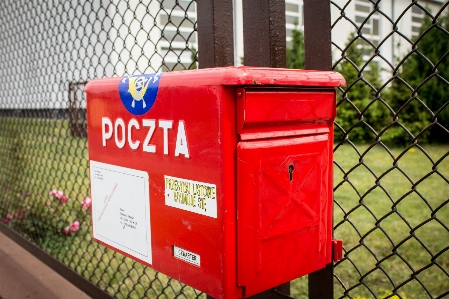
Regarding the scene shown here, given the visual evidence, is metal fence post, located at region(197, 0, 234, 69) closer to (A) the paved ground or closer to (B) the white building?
(B) the white building

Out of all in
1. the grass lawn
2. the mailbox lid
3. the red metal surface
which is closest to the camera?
the mailbox lid

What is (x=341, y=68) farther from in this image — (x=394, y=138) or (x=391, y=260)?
(x=391, y=260)

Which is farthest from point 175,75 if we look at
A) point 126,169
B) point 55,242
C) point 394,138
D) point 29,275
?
point 394,138

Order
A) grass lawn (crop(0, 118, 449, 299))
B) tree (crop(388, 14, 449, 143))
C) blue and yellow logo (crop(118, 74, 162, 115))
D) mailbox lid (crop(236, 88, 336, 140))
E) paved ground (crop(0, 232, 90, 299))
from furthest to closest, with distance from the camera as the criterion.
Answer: tree (crop(388, 14, 449, 143)) → grass lawn (crop(0, 118, 449, 299)) → paved ground (crop(0, 232, 90, 299)) → blue and yellow logo (crop(118, 74, 162, 115)) → mailbox lid (crop(236, 88, 336, 140))

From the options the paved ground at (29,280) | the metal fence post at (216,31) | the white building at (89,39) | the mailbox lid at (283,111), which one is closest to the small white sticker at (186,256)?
the mailbox lid at (283,111)

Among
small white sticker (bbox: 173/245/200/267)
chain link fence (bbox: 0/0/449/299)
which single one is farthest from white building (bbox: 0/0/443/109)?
small white sticker (bbox: 173/245/200/267)

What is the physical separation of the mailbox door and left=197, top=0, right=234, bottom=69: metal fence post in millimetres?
378

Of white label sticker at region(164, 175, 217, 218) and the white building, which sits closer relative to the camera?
white label sticker at region(164, 175, 217, 218)

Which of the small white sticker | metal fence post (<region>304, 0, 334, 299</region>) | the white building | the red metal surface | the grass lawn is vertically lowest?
the grass lawn

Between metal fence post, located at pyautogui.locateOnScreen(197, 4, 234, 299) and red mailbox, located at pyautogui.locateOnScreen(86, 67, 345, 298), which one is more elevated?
metal fence post, located at pyautogui.locateOnScreen(197, 4, 234, 299)

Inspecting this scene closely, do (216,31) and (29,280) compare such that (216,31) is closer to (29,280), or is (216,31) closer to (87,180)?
(29,280)

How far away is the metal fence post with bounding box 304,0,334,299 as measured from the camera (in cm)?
109

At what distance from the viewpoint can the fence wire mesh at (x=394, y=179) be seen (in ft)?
3.43

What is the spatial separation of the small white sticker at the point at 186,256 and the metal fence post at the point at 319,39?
0.41 metres
